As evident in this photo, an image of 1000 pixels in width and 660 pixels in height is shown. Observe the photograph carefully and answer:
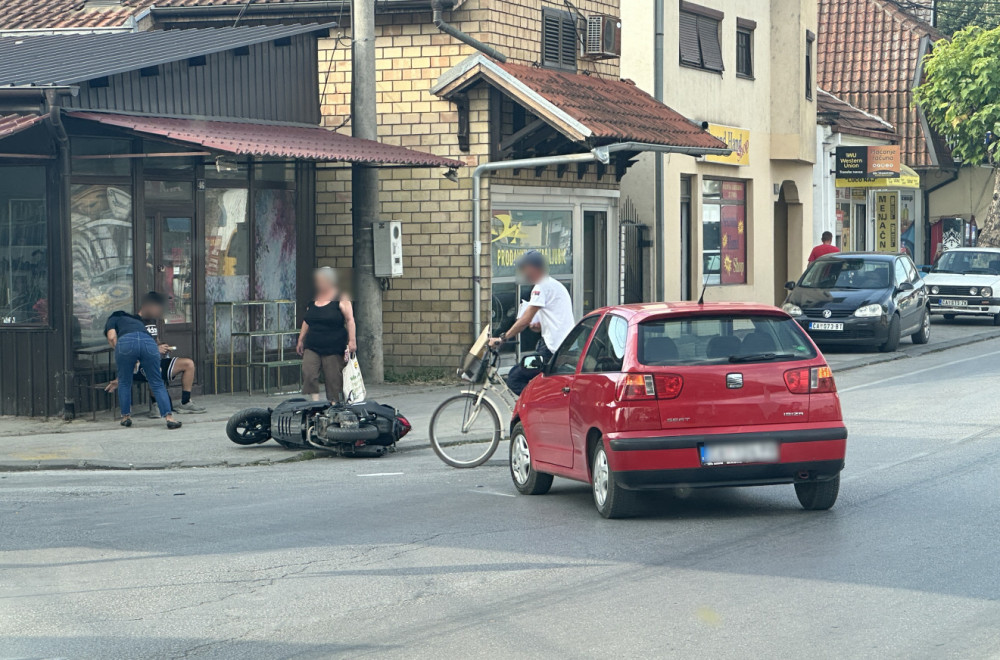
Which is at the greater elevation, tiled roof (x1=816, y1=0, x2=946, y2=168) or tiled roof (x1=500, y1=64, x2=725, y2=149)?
tiled roof (x1=816, y1=0, x2=946, y2=168)

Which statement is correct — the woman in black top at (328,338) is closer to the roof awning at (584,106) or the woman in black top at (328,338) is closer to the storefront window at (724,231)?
the roof awning at (584,106)

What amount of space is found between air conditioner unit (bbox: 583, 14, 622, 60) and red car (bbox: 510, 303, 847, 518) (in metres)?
13.3

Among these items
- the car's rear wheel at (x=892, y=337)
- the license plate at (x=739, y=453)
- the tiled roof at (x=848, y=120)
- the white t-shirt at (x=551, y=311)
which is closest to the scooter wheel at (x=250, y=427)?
the white t-shirt at (x=551, y=311)

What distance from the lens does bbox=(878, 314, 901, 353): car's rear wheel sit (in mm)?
23781

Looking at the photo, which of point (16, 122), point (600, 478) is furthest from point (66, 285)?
point (600, 478)

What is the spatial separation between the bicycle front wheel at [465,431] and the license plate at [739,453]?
3.46 m

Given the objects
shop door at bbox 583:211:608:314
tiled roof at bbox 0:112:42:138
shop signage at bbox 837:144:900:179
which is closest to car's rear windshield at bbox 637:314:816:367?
tiled roof at bbox 0:112:42:138

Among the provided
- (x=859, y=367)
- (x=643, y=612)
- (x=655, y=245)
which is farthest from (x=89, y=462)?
(x=655, y=245)

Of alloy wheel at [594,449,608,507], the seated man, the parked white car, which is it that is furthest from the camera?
the parked white car

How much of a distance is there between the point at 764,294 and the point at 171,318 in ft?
54.4

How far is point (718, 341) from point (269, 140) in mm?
8587

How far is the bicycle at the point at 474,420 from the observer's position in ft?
40.1

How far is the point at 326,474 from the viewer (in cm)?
1223

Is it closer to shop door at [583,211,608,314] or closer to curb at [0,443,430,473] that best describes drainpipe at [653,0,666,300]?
shop door at [583,211,608,314]
